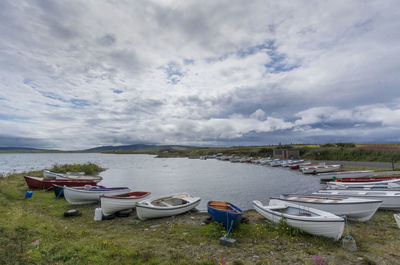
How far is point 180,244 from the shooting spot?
34.7 ft

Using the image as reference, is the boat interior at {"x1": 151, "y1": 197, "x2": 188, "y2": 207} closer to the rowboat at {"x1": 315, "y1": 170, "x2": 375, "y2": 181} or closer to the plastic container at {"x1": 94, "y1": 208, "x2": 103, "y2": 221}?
the plastic container at {"x1": 94, "y1": 208, "x2": 103, "y2": 221}

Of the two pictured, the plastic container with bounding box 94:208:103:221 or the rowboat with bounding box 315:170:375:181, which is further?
the rowboat with bounding box 315:170:375:181

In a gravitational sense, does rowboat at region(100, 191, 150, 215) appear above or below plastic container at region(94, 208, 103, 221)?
above

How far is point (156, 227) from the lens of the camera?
13867mm

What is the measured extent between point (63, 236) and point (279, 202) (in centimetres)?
1342

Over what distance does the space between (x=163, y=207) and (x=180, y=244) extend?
17.1 feet

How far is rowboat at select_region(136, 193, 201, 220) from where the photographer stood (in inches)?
595

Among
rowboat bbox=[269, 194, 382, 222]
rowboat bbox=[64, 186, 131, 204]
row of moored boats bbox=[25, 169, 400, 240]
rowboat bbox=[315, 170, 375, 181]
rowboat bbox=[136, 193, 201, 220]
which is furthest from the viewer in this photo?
rowboat bbox=[315, 170, 375, 181]

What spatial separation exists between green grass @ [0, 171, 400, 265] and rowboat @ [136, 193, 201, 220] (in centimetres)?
86

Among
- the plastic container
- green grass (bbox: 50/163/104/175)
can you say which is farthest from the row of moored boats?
green grass (bbox: 50/163/104/175)

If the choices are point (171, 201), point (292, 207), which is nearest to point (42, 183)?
point (171, 201)

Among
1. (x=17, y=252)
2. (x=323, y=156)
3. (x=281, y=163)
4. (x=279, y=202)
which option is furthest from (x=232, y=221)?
(x=323, y=156)

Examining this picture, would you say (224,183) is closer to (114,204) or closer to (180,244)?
(114,204)

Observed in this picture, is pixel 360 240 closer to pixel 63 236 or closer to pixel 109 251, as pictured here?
pixel 109 251
